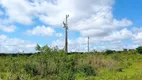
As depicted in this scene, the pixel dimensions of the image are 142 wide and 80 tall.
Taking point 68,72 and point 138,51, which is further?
point 138,51

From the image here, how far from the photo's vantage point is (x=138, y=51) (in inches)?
1859

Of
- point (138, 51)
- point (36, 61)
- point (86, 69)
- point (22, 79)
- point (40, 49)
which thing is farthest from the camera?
point (138, 51)

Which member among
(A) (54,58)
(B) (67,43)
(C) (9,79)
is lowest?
(C) (9,79)

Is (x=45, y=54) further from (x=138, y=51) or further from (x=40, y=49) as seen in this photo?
(x=138, y=51)

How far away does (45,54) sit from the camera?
57.6 ft

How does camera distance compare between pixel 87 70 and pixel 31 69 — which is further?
pixel 87 70

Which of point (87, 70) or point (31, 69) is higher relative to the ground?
point (31, 69)

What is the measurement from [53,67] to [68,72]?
344 centimetres

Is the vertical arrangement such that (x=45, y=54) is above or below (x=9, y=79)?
above

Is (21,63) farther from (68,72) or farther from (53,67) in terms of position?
(68,72)

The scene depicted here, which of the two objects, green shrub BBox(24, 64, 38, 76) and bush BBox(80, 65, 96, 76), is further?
bush BBox(80, 65, 96, 76)

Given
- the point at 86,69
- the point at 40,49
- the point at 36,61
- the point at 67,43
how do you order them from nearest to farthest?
the point at 40,49
the point at 36,61
the point at 86,69
the point at 67,43

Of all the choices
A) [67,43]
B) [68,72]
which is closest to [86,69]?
[68,72]

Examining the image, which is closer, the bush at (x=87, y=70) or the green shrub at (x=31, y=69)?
the green shrub at (x=31, y=69)
